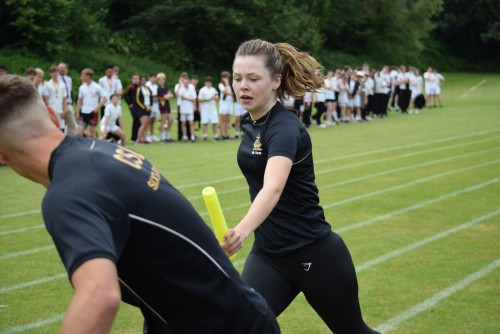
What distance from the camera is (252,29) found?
2144 inches

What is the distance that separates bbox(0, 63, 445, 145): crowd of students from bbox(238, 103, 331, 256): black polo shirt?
26.8 ft

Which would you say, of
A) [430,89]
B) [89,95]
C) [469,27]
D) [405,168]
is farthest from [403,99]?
[469,27]

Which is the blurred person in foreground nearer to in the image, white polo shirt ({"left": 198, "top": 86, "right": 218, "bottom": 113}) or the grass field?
the grass field

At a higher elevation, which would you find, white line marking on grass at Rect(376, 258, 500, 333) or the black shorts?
the black shorts

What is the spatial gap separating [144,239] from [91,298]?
38 cm

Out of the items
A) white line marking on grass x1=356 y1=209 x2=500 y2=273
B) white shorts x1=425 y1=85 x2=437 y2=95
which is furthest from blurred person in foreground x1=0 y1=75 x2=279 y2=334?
white shorts x1=425 y1=85 x2=437 y2=95

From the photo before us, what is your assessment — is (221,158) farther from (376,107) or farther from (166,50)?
(166,50)

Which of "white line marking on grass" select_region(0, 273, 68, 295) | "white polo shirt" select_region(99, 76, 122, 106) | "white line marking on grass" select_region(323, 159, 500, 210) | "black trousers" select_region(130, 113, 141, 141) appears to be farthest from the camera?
"black trousers" select_region(130, 113, 141, 141)

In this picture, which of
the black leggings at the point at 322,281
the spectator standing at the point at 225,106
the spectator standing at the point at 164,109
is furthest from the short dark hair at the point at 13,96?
the spectator standing at the point at 225,106

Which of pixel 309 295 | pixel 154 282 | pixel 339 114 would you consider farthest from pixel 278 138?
pixel 339 114

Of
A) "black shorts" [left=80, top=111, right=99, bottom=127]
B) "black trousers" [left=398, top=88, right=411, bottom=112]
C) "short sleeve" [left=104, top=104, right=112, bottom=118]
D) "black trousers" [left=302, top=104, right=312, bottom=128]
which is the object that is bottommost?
"black trousers" [left=398, top=88, right=411, bottom=112]

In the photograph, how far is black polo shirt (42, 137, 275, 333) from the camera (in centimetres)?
241

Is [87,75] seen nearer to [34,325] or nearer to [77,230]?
[34,325]

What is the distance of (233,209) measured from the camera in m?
12.4
